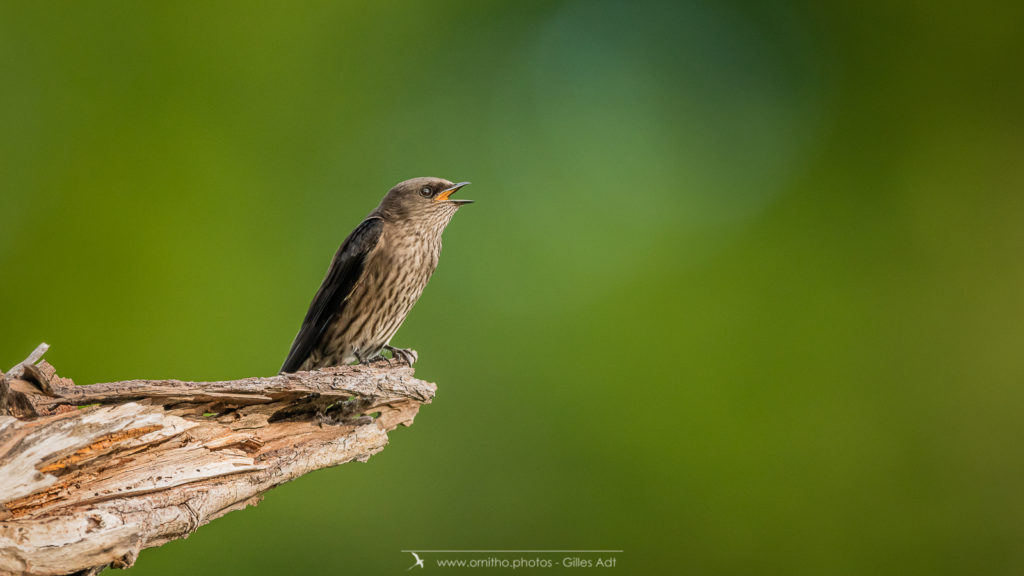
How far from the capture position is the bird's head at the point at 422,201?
4.79m

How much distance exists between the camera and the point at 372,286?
15.0 feet

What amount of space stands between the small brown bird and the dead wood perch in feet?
4.32

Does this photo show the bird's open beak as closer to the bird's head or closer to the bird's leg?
the bird's head

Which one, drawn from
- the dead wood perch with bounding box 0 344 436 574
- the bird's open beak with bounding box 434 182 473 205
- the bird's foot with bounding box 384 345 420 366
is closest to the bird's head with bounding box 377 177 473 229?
the bird's open beak with bounding box 434 182 473 205

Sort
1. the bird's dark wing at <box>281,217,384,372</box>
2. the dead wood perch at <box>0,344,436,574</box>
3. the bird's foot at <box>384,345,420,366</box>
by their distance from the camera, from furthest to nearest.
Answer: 1. the bird's foot at <box>384,345,420,366</box>
2. the bird's dark wing at <box>281,217,384,372</box>
3. the dead wood perch at <box>0,344,436,574</box>

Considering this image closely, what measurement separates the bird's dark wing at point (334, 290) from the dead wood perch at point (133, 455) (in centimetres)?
132

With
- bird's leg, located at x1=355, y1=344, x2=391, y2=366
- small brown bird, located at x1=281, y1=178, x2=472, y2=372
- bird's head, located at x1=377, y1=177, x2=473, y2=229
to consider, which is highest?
bird's head, located at x1=377, y1=177, x2=473, y2=229

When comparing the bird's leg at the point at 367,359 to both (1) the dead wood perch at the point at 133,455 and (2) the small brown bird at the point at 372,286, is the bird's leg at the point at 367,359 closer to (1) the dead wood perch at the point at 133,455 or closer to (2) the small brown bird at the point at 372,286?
(2) the small brown bird at the point at 372,286

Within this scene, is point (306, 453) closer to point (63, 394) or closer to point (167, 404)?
point (167, 404)

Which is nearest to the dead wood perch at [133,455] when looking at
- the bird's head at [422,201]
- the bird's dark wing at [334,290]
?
the bird's dark wing at [334,290]

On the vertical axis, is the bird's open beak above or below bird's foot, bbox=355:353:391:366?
above

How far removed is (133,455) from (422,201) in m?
2.44

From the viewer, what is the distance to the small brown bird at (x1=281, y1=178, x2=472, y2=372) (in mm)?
4559

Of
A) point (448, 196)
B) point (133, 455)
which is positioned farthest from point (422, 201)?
point (133, 455)
